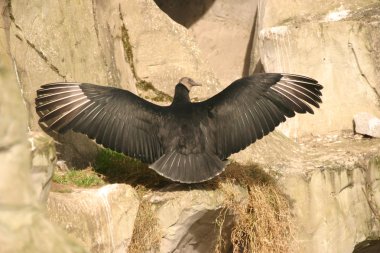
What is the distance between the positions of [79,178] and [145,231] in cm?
79

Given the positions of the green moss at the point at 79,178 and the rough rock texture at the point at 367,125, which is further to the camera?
the rough rock texture at the point at 367,125

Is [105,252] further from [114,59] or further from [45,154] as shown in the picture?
[114,59]

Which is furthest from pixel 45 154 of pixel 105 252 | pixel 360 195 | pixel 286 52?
pixel 286 52

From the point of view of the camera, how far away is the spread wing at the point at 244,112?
28.0 feet

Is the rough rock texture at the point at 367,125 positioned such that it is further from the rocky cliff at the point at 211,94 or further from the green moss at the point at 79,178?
the green moss at the point at 79,178

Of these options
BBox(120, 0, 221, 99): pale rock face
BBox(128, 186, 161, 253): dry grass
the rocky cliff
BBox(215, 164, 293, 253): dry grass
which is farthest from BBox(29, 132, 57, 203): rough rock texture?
BBox(120, 0, 221, 99): pale rock face

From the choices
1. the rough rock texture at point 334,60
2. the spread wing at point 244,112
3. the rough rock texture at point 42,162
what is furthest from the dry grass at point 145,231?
the rough rock texture at point 334,60

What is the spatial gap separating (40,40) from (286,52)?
351 centimetres

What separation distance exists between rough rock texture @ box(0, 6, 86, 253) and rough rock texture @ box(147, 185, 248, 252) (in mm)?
3598

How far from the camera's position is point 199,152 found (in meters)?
8.31

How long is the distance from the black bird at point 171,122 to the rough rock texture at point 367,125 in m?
2.53

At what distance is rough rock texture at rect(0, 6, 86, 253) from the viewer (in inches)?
174

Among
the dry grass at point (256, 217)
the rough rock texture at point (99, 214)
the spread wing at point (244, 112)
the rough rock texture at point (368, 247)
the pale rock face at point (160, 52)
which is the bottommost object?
the rough rock texture at point (368, 247)

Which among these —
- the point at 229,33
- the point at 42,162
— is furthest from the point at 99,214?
the point at 229,33
